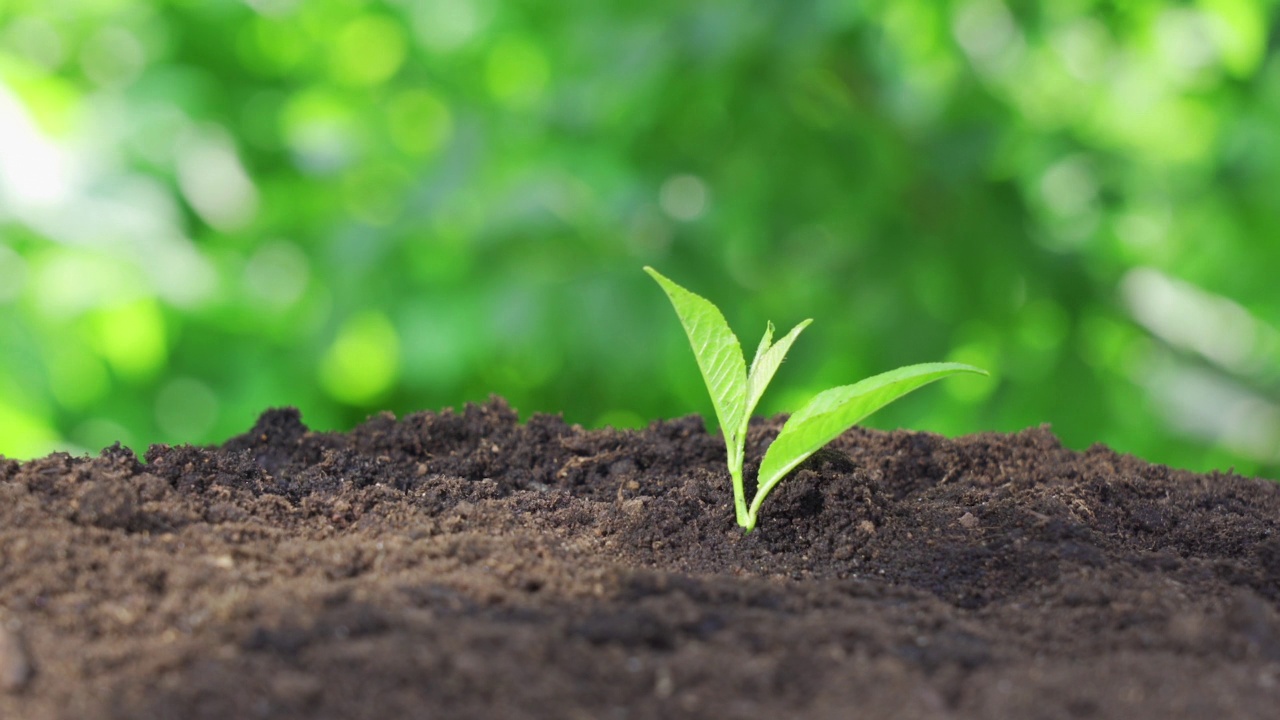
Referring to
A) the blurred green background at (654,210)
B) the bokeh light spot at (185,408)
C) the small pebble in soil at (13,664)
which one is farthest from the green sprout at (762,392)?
the bokeh light spot at (185,408)

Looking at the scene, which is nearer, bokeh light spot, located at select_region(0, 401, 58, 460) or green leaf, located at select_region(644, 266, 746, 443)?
green leaf, located at select_region(644, 266, 746, 443)

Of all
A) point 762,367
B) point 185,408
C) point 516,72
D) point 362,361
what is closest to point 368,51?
point 516,72

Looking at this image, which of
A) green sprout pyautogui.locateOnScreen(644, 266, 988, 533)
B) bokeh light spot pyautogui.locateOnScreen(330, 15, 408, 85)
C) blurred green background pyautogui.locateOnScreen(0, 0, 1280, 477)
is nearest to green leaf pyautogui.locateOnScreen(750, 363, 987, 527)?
green sprout pyautogui.locateOnScreen(644, 266, 988, 533)

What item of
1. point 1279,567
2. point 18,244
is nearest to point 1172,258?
point 1279,567

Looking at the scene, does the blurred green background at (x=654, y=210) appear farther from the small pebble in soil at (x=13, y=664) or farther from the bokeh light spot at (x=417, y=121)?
the small pebble in soil at (x=13, y=664)

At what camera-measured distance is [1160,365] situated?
3279mm

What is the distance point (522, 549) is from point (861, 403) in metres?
0.36

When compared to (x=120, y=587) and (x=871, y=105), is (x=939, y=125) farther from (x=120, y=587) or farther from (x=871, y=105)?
(x=120, y=587)

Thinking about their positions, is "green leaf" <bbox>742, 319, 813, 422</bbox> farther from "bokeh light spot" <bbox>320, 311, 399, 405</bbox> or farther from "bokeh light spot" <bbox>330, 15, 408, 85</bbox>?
"bokeh light spot" <bbox>330, 15, 408, 85</bbox>

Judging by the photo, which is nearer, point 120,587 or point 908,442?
point 120,587

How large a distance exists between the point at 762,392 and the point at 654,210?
1.90 metres

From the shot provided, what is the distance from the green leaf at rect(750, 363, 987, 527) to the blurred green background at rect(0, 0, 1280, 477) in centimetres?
165

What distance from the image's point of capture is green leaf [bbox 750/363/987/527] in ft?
3.22

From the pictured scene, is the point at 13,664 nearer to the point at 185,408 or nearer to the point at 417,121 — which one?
the point at 185,408
